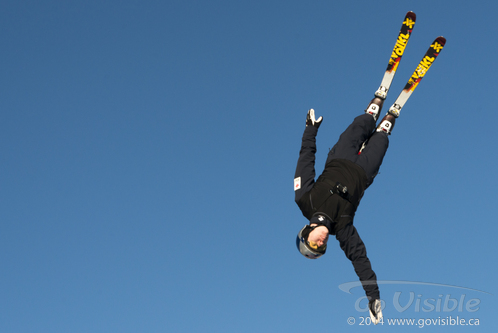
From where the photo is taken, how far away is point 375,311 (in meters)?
11.7

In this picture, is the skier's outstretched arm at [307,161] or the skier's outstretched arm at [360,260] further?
the skier's outstretched arm at [307,161]

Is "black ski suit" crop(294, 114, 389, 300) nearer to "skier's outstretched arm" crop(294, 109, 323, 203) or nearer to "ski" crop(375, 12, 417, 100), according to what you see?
"skier's outstretched arm" crop(294, 109, 323, 203)

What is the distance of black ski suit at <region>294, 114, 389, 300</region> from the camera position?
11.6m

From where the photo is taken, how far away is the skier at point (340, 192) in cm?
1147

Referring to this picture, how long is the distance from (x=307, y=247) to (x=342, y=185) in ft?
4.89

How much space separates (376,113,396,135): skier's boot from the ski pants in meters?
0.16

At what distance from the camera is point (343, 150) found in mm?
12211

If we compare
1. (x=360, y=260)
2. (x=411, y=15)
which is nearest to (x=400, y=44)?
(x=411, y=15)

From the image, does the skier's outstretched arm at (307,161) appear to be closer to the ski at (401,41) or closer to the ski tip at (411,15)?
the ski at (401,41)

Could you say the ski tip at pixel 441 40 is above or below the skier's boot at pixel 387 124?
above

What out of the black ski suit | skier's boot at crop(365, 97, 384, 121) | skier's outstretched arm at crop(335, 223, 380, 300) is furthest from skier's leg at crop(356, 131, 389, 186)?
skier's outstretched arm at crop(335, 223, 380, 300)

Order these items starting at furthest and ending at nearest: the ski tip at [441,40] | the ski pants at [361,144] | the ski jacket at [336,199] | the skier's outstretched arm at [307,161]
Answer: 1. the ski tip at [441,40]
2. the ski pants at [361,144]
3. the skier's outstretched arm at [307,161]
4. the ski jacket at [336,199]

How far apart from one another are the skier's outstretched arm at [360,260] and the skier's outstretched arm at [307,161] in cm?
124

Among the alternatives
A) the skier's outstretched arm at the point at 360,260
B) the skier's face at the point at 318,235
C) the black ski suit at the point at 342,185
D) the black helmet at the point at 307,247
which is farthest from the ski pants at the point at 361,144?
the black helmet at the point at 307,247
